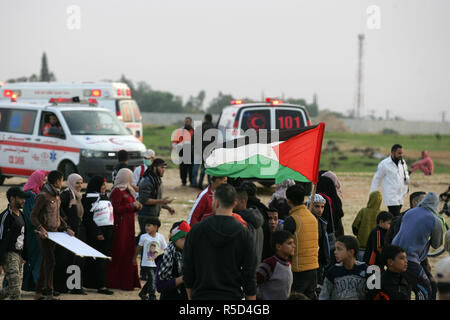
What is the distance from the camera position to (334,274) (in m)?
6.95

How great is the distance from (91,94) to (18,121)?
6.76 meters

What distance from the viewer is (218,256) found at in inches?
226

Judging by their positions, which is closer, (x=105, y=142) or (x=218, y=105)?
(x=105, y=142)

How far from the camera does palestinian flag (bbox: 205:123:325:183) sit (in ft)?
30.1

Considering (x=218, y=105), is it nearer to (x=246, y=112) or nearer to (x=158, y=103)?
(x=158, y=103)

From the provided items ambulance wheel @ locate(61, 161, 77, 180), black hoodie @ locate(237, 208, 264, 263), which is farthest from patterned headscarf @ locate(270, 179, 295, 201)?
ambulance wheel @ locate(61, 161, 77, 180)

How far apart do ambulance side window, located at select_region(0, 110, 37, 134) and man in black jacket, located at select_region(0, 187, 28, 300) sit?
9962 millimetres

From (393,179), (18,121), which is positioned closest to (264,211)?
(393,179)

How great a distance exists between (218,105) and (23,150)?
301 ft

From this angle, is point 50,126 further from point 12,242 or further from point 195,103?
point 195,103

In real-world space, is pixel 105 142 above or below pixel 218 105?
above

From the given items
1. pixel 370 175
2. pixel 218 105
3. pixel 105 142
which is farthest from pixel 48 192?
pixel 218 105
